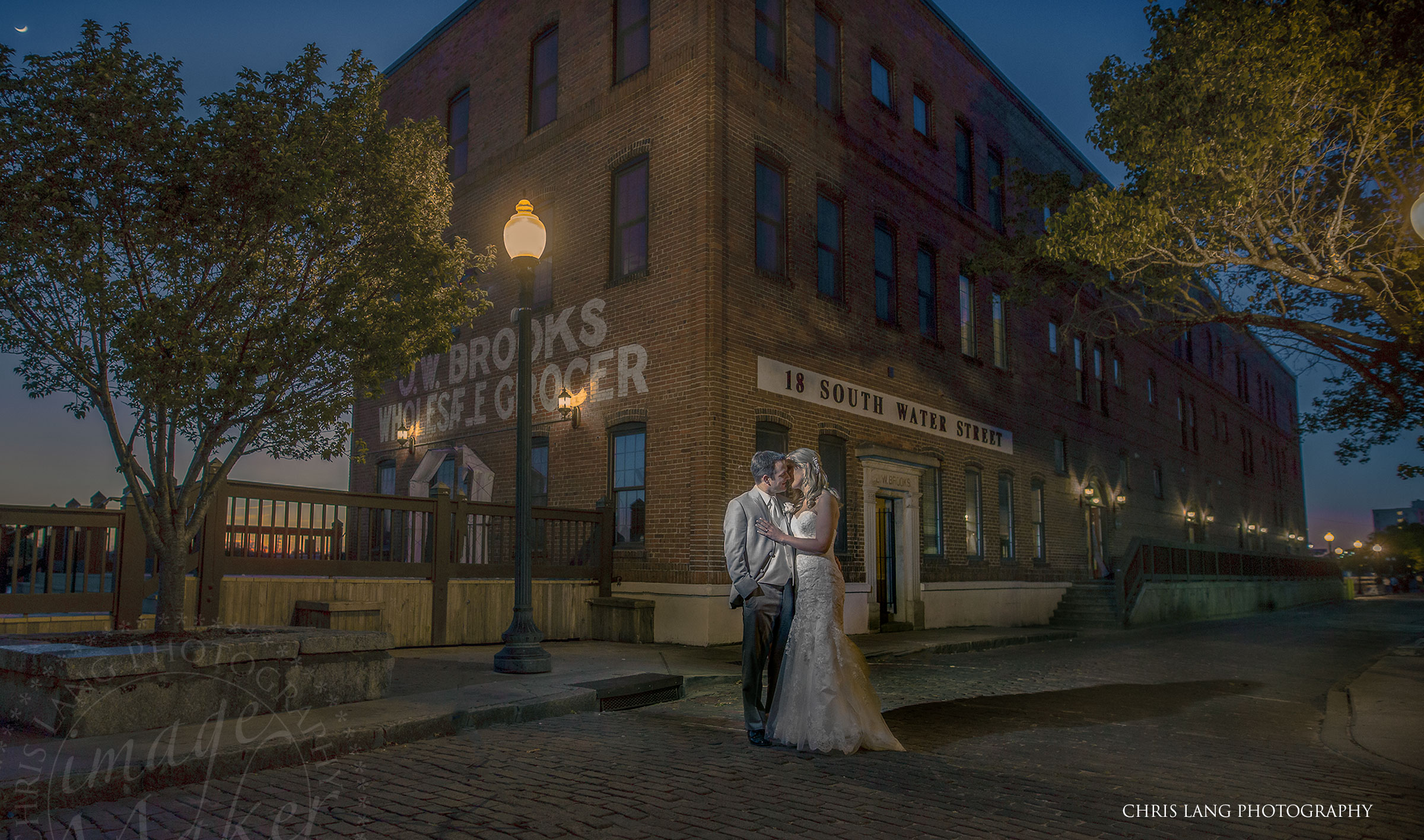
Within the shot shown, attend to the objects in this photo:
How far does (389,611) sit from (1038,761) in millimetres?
7750

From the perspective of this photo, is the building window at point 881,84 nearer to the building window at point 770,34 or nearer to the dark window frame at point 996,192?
the building window at point 770,34

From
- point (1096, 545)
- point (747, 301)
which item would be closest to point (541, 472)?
point (747, 301)

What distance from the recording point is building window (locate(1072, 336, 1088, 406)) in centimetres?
2416

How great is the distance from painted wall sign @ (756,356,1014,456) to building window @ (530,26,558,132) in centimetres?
654

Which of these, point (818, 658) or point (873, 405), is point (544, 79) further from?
point (818, 658)

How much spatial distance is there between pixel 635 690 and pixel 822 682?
8.74 ft

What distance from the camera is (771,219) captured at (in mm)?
14484

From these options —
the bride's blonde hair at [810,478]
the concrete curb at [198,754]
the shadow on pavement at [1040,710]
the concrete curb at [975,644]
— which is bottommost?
the concrete curb at [975,644]

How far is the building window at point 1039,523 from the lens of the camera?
2136 cm

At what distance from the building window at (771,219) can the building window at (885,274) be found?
Result: 293 cm

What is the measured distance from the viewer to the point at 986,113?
69.7 feet

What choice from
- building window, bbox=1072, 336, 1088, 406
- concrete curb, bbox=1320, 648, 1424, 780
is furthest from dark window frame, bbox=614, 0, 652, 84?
building window, bbox=1072, 336, 1088, 406

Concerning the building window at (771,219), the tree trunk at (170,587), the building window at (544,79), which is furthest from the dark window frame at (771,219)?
the tree trunk at (170,587)

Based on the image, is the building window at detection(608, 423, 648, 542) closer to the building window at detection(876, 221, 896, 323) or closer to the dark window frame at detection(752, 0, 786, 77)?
the building window at detection(876, 221, 896, 323)
